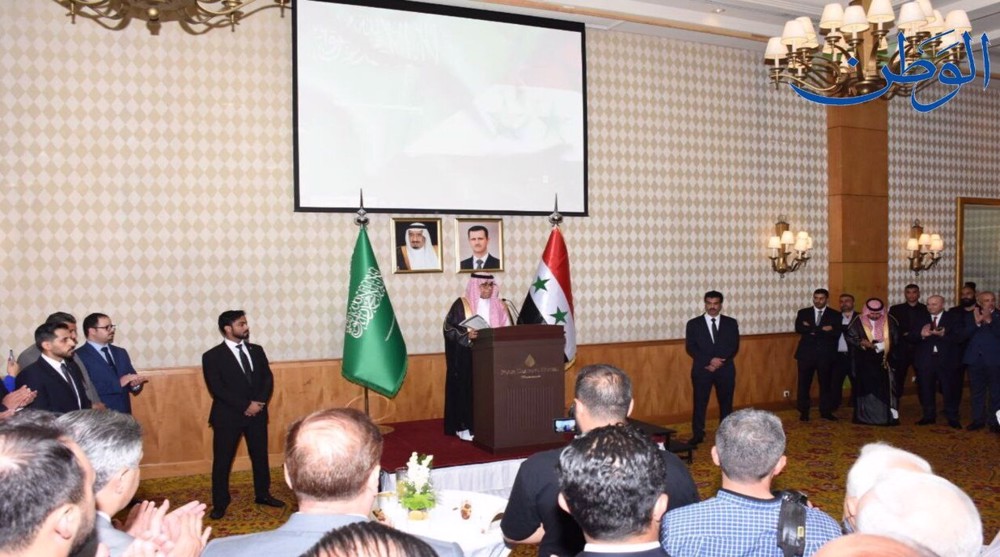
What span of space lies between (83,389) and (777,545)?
462 centimetres

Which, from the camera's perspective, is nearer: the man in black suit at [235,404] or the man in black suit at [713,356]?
the man in black suit at [235,404]

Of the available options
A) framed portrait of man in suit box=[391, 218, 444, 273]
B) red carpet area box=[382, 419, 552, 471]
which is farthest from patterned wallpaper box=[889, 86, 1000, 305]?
red carpet area box=[382, 419, 552, 471]

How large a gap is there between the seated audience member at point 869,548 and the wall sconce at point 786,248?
9.33 meters

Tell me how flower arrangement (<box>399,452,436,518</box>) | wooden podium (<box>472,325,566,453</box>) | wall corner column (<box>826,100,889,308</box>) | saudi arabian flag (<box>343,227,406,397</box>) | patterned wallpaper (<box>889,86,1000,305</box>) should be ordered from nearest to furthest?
flower arrangement (<box>399,452,436,518</box>), wooden podium (<box>472,325,566,453</box>), saudi arabian flag (<box>343,227,406,397</box>), wall corner column (<box>826,100,889,308</box>), patterned wallpaper (<box>889,86,1000,305</box>)

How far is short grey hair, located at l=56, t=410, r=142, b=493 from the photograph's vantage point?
207 centimetres

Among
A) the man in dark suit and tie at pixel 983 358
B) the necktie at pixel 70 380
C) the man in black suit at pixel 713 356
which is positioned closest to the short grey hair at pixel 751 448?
the necktie at pixel 70 380

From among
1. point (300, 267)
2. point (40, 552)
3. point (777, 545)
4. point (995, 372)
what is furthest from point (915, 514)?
point (995, 372)

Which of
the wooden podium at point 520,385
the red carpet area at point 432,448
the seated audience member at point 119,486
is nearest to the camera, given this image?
the seated audience member at point 119,486

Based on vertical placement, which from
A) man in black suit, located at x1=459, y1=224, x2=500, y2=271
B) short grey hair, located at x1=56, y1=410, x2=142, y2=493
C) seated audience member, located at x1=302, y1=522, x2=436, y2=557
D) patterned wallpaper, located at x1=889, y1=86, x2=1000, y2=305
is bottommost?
short grey hair, located at x1=56, y1=410, x2=142, y2=493

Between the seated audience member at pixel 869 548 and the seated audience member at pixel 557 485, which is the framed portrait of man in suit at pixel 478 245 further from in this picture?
the seated audience member at pixel 869 548

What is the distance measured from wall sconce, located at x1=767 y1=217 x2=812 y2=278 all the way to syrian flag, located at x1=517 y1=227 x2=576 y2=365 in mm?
3608

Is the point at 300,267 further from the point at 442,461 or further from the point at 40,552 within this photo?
the point at 40,552

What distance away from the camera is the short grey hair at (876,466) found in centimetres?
209

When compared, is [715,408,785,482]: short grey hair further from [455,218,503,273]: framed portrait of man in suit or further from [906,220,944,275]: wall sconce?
[906,220,944,275]: wall sconce
